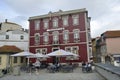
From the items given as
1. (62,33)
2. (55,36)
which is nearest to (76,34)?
(62,33)

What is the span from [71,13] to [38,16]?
735 cm

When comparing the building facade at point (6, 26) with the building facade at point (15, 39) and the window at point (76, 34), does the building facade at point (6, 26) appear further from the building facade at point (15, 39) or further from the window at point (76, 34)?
the window at point (76, 34)

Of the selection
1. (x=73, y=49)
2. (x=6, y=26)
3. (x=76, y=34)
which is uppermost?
(x=6, y=26)

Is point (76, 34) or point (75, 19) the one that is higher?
point (75, 19)

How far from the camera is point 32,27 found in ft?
112

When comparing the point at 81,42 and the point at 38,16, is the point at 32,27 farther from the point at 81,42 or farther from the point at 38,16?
the point at 81,42

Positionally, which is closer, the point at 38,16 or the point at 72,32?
the point at 72,32

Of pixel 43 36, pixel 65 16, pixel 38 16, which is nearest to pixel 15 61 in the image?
pixel 43 36

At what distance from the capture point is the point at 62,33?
30.9m

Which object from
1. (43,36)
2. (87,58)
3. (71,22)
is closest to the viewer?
(87,58)

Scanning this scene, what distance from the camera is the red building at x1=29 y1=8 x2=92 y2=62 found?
95.8ft

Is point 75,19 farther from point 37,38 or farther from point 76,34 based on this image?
point 37,38

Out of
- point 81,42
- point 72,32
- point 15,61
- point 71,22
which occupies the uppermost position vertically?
point 71,22

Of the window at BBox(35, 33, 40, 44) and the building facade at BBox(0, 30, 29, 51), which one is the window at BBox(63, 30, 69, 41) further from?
the building facade at BBox(0, 30, 29, 51)
